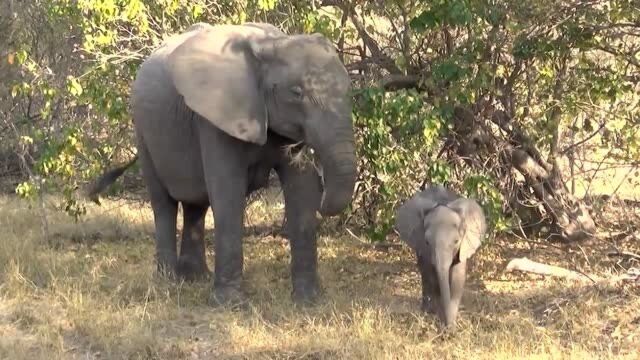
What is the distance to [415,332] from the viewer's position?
21.4 ft

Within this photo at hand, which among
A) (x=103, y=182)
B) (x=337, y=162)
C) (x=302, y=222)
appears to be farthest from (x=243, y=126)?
(x=103, y=182)

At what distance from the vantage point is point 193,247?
8.66 m

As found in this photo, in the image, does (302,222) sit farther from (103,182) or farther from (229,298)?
(103,182)

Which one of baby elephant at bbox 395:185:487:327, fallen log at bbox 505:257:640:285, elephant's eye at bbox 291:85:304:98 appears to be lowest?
fallen log at bbox 505:257:640:285

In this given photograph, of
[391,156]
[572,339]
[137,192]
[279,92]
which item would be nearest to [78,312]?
[279,92]

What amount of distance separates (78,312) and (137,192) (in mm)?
5708

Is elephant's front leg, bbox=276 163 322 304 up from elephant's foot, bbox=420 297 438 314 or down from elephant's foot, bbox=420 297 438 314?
up

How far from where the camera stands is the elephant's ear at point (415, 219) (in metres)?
6.98

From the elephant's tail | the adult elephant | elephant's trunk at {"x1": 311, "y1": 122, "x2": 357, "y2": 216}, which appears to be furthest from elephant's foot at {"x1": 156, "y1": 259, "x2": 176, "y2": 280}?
elephant's trunk at {"x1": 311, "y1": 122, "x2": 357, "y2": 216}

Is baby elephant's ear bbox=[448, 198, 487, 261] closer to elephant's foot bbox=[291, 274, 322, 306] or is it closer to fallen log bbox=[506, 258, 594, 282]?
fallen log bbox=[506, 258, 594, 282]

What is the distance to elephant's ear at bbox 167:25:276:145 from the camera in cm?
708

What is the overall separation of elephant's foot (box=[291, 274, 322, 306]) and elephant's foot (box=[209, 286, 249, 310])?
41 centimetres

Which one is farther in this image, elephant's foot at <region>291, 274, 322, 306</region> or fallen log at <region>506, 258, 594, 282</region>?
fallen log at <region>506, 258, 594, 282</region>

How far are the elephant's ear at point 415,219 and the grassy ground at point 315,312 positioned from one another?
1.79ft
